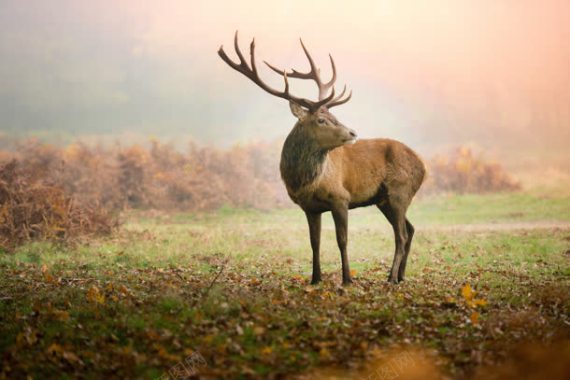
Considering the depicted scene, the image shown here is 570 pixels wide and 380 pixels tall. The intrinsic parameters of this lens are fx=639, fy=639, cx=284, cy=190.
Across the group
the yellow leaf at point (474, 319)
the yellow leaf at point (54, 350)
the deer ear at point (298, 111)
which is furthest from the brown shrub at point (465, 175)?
the yellow leaf at point (54, 350)

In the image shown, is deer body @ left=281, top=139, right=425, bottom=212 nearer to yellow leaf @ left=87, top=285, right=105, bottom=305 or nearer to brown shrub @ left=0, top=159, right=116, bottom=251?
yellow leaf @ left=87, top=285, right=105, bottom=305

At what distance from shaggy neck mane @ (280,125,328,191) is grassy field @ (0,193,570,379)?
47.9 inches

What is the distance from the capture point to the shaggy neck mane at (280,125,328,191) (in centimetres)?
721

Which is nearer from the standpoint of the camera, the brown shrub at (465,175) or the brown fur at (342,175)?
the brown fur at (342,175)

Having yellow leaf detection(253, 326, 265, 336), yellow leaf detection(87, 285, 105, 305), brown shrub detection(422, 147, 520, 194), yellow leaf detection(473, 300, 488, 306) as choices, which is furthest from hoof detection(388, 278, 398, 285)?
brown shrub detection(422, 147, 520, 194)

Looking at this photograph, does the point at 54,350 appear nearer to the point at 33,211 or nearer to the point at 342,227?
the point at 342,227

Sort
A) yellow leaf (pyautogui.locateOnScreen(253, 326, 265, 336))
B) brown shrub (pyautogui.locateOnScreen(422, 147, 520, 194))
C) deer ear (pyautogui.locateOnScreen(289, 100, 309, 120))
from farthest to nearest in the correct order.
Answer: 1. brown shrub (pyautogui.locateOnScreen(422, 147, 520, 194))
2. deer ear (pyautogui.locateOnScreen(289, 100, 309, 120))
3. yellow leaf (pyautogui.locateOnScreen(253, 326, 265, 336))

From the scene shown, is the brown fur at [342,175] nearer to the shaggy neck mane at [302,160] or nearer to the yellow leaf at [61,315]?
the shaggy neck mane at [302,160]

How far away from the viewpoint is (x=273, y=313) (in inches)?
230

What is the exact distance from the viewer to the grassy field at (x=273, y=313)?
491cm

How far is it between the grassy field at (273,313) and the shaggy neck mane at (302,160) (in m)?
1.22

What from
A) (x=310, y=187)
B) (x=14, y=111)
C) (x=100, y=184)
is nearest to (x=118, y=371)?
(x=310, y=187)

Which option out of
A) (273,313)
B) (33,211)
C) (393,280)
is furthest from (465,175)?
(273,313)

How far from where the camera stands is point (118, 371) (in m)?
4.70
